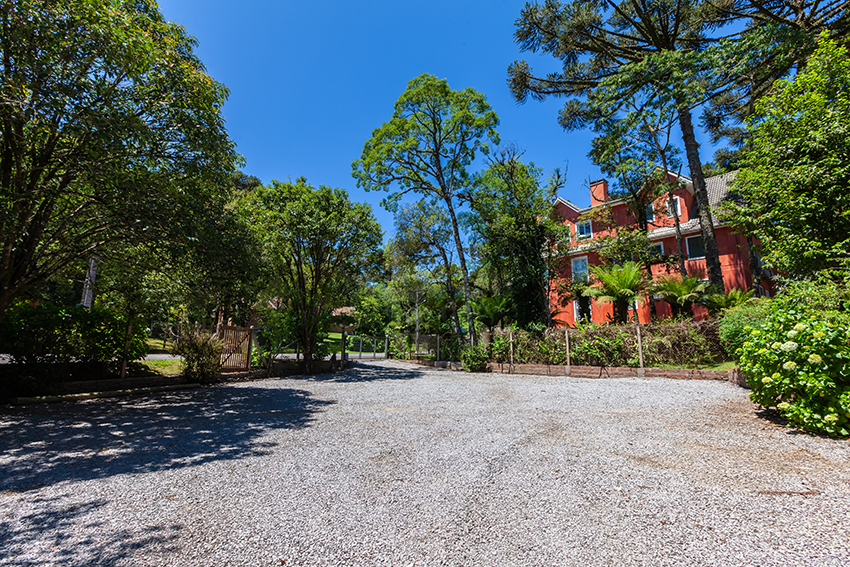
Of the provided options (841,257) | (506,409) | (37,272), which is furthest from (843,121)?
(37,272)

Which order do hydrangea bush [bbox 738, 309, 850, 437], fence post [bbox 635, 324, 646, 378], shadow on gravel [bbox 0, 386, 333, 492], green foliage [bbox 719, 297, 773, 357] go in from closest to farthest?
1. shadow on gravel [bbox 0, 386, 333, 492]
2. hydrangea bush [bbox 738, 309, 850, 437]
3. green foliage [bbox 719, 297, 773, 357]
4. fence post [bbox 635, 324, 646, 378]

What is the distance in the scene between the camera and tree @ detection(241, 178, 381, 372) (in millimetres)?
12977

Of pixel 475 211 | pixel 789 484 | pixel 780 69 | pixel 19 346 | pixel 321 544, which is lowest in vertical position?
pixel 321 544

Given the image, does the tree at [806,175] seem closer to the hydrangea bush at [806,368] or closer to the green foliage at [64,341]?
the hydrangea bush at [806,368]

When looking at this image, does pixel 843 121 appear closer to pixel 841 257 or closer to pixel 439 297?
pixel 841 257

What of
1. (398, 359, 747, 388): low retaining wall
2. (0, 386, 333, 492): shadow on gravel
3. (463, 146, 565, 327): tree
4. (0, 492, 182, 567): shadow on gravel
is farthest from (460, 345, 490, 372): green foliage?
(0, 492, 182, 567): shadow on gravel

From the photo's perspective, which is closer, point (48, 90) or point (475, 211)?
point (48, 90)

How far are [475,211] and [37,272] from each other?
1551 cm

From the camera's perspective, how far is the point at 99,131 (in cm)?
545

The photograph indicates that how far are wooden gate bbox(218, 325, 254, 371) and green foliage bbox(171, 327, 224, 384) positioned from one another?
135 cm

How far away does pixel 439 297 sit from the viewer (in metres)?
23.5

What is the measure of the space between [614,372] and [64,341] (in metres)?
12.6

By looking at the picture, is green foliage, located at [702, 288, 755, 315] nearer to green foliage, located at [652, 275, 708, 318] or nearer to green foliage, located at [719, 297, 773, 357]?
green foliage, located at [652, 275, 708, 318]

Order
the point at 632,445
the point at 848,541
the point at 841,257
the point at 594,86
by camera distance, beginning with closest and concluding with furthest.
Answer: the point at 848,541
the point at 632,445
the point at 841,257
the point at 594,86
